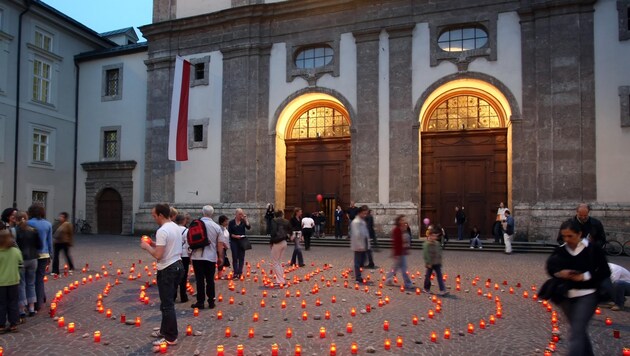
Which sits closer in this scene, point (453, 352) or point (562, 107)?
point (453, 352)

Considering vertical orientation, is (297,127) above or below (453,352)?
above

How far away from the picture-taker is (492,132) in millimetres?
22641

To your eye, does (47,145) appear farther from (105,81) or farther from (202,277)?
(202,277)

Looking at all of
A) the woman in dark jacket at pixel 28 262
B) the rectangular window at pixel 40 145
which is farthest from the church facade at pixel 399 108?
the woman in dark jacket at pixel 28 262

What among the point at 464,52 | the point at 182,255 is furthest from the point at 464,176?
the point at 182,255

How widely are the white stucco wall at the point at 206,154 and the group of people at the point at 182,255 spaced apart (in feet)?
42.9

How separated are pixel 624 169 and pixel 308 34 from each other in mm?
14214

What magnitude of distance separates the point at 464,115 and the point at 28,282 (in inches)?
764

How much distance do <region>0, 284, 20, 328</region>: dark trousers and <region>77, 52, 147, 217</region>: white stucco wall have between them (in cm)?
2071

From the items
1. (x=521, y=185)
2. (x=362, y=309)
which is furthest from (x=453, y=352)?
(x=521, y=185)

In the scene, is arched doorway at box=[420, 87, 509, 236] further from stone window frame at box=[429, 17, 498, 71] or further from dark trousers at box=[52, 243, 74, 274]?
dark trousers at box=[52, 243, 74, 274]

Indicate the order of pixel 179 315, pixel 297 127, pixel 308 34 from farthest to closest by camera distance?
pixel 297 127, pixel 308 34, pixel 179 315

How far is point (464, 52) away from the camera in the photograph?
2162cm

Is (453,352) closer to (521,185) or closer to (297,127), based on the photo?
(521,185)
